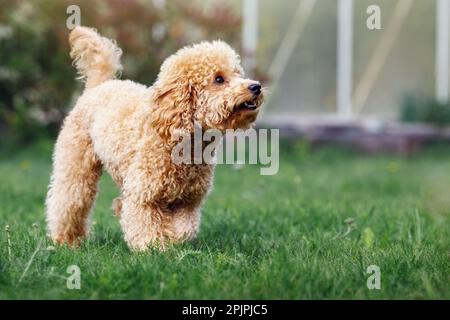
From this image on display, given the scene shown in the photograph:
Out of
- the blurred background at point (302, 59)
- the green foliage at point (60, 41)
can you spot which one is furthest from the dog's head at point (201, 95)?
the blurred background at point (302, 59)

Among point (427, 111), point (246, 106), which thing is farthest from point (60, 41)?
point (246, 106)

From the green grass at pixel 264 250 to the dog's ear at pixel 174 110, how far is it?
0.61m

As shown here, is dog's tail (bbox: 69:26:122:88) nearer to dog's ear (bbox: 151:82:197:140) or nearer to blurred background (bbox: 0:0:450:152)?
dog's ear (bbox: 151:82:197:140)

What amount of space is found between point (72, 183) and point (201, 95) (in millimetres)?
1137

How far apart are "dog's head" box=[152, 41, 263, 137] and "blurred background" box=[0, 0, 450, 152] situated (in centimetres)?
646

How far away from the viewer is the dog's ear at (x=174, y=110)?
159 inches

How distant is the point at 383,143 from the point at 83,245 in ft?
24.4

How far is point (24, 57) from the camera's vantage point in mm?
10602

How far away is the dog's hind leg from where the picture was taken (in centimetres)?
472

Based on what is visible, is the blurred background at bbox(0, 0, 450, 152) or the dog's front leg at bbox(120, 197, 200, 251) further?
the blurred background at bbox(0, 0, 450, 152)

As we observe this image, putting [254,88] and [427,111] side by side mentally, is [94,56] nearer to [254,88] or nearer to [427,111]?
[254,88]

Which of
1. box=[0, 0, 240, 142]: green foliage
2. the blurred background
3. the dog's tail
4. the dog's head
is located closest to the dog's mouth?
the dog's head
